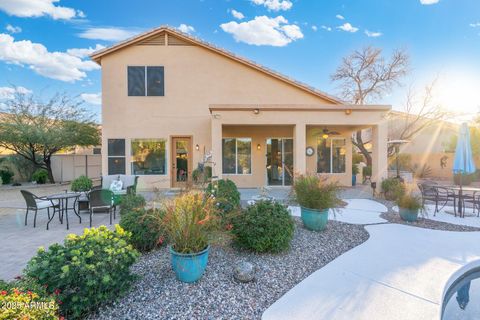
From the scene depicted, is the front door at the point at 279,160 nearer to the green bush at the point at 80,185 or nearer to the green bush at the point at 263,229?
the green bush at the point at 80,185

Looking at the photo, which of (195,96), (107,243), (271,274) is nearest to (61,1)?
(195,96)

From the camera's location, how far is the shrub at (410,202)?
5.60 metres

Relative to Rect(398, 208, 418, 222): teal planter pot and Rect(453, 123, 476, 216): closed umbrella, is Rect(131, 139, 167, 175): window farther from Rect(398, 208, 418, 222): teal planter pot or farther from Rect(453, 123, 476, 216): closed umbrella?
Rect(453, 123, 476, 216): closed umbrella

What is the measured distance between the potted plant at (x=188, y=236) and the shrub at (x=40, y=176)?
16287 mm

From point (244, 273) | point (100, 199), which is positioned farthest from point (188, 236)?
point (100, 199)

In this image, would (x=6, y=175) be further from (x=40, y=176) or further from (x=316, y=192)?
(x=316, y=192)

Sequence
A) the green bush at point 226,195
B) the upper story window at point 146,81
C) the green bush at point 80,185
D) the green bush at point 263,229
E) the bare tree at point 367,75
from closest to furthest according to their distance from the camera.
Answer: the green bush at point 263,229, the green bush at point 226,195, the green bush at point 80,185, the upper story window at point 146,81, the bare tree at point 367,75

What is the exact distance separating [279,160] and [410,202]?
6.52m

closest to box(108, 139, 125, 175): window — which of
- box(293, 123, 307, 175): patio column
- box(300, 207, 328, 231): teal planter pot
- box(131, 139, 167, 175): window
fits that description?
box(131, 139, 167, 175): window

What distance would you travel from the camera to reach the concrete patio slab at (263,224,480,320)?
2.48m

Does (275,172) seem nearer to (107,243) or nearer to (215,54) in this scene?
(215,54)

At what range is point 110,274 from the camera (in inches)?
93.6

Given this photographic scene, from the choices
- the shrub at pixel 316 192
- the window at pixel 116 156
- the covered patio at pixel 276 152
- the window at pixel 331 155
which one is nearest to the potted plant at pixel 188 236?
the shrub at pixel 316 192

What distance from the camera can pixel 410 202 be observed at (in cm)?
567
